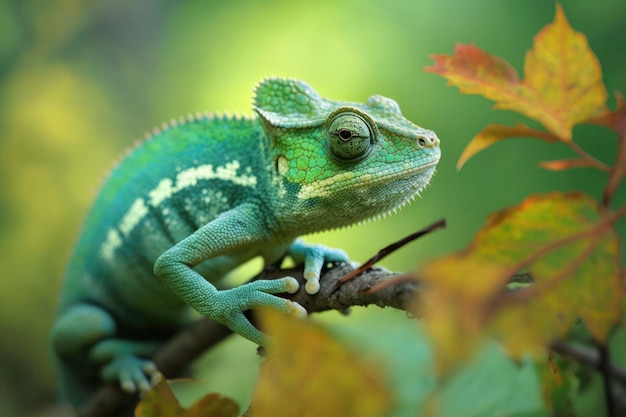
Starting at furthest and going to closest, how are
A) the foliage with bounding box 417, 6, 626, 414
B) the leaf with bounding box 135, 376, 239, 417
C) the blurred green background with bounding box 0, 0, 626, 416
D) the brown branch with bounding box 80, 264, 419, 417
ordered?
the blurred green background with bounding box 0, 0, 626, 416
the brown branch with bounding box 80, 264, 419, 417
the leaf with bounding box 135, 376, 239, 417
the foliage with bounding box 417, 6, 626, 414

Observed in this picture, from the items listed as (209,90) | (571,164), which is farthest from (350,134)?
(209,90)

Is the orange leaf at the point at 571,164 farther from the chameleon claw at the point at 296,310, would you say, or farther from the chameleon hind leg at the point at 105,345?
the chameleon hind leg at the point at 105,345

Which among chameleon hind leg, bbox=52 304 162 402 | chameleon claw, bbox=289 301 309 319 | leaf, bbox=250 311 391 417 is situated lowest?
chameleon hind leg, bbox=52 304 162 402

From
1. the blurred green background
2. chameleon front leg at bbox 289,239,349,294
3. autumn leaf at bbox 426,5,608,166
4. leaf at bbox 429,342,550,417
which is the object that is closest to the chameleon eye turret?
chameleon front leg at bbox 289,239,349,294

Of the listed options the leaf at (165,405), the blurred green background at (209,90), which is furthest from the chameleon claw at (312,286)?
the blurred green background at (209,90)

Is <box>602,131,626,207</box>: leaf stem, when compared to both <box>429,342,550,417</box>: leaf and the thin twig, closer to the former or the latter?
the thin twig

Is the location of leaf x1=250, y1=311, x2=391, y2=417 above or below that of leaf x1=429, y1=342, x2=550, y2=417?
above

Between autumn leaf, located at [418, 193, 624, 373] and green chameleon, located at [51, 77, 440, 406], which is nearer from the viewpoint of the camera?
autumn leaf, located at [418, 193, 624, 373]

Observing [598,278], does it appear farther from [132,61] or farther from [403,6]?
[132,61]

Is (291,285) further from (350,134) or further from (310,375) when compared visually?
(310,375)
